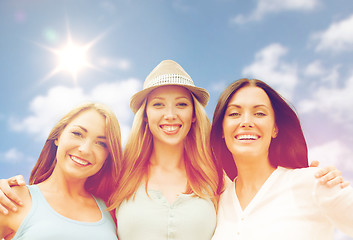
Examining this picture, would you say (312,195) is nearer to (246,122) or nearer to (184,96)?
(246,122)

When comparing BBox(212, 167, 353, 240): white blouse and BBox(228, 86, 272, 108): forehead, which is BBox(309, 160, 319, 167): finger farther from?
BBox(228, 86, 272, 108): forehead

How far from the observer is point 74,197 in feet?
13.6

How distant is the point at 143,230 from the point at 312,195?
1987 mm

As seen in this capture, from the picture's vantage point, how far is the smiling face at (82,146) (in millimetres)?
4031

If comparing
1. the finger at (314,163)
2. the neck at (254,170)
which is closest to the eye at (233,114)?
the neck at (254,170)

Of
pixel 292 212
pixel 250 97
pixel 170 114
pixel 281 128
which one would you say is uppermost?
pixel 170 114

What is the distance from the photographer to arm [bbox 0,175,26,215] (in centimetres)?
340

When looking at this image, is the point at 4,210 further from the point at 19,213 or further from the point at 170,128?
the point at 170,128

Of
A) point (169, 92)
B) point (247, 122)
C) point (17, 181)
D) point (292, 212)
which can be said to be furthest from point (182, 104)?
point (17, 181)

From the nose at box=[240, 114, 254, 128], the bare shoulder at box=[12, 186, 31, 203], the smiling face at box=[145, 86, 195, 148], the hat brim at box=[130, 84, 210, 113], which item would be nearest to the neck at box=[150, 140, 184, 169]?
the smiling face at box=[145, 86, 195, 148]

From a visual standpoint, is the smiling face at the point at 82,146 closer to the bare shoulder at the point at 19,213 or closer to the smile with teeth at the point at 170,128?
the bare shoulder at the point at 19,213

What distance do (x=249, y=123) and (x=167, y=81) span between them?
4.66 ft

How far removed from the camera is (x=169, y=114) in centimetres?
441

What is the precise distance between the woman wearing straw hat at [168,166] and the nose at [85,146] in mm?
690
